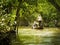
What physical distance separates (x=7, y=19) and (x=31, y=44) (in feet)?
11.6

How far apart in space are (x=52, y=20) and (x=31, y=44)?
19119 mm

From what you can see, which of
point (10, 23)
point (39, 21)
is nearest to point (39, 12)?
point (39, 21)

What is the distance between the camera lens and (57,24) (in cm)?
3444

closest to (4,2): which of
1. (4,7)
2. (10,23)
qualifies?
(4,7)

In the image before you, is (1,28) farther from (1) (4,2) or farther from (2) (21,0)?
(2) (21,0)

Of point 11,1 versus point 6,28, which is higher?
point 11,1

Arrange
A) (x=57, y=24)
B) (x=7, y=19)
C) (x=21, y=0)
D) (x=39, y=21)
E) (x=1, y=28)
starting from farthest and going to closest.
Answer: (x=57, y=24), (x=39, y=21), (x=21, y=0), (x=7, y=19), (x=1, y=28)

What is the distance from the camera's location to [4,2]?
47.7ft

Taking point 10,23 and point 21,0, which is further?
point 21,0

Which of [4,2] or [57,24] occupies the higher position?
[4,2]

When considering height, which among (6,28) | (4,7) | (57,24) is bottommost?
(57,24)

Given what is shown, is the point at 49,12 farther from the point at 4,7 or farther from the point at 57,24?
the point at 4,7

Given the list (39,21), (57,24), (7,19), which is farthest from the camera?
(57,24)

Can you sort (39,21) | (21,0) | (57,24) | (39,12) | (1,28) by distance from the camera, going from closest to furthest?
1. (1,28)
2. (21,0)
3. (39,21)
4. (57,24)
5. (39,12)
